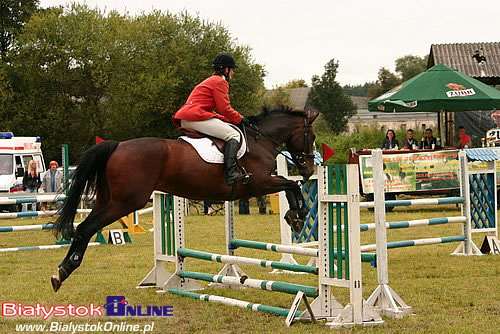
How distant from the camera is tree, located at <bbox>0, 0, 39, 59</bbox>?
35844 millimetres

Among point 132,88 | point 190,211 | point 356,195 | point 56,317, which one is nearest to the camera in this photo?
point 356,195

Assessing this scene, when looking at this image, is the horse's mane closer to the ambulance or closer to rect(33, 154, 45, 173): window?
the ambulance

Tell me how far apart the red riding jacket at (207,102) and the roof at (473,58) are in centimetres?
1954

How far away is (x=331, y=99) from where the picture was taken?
156 feet

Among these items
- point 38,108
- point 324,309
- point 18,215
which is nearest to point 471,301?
point 324,309

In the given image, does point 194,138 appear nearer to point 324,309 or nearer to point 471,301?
point 324,309

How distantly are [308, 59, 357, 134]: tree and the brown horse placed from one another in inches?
1569

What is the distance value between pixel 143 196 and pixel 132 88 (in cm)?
2443

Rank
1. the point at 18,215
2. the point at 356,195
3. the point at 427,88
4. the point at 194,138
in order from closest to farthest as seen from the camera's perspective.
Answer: the point at 356,195
the point at 194,138
the point at 18,215
the point at 427,88

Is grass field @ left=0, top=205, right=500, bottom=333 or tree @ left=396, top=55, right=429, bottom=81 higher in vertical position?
tree @ left=396, top=55, right=429, bottom=81

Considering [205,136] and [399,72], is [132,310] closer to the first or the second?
[205,136]

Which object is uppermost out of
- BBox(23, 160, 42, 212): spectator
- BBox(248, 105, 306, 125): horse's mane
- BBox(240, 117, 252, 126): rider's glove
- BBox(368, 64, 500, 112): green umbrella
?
BBox(368, 64, 500, 112): green umbrella

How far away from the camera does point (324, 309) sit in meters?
5.70

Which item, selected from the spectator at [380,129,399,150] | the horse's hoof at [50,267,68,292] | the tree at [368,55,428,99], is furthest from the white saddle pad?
the tree at [368,55,428,99]
